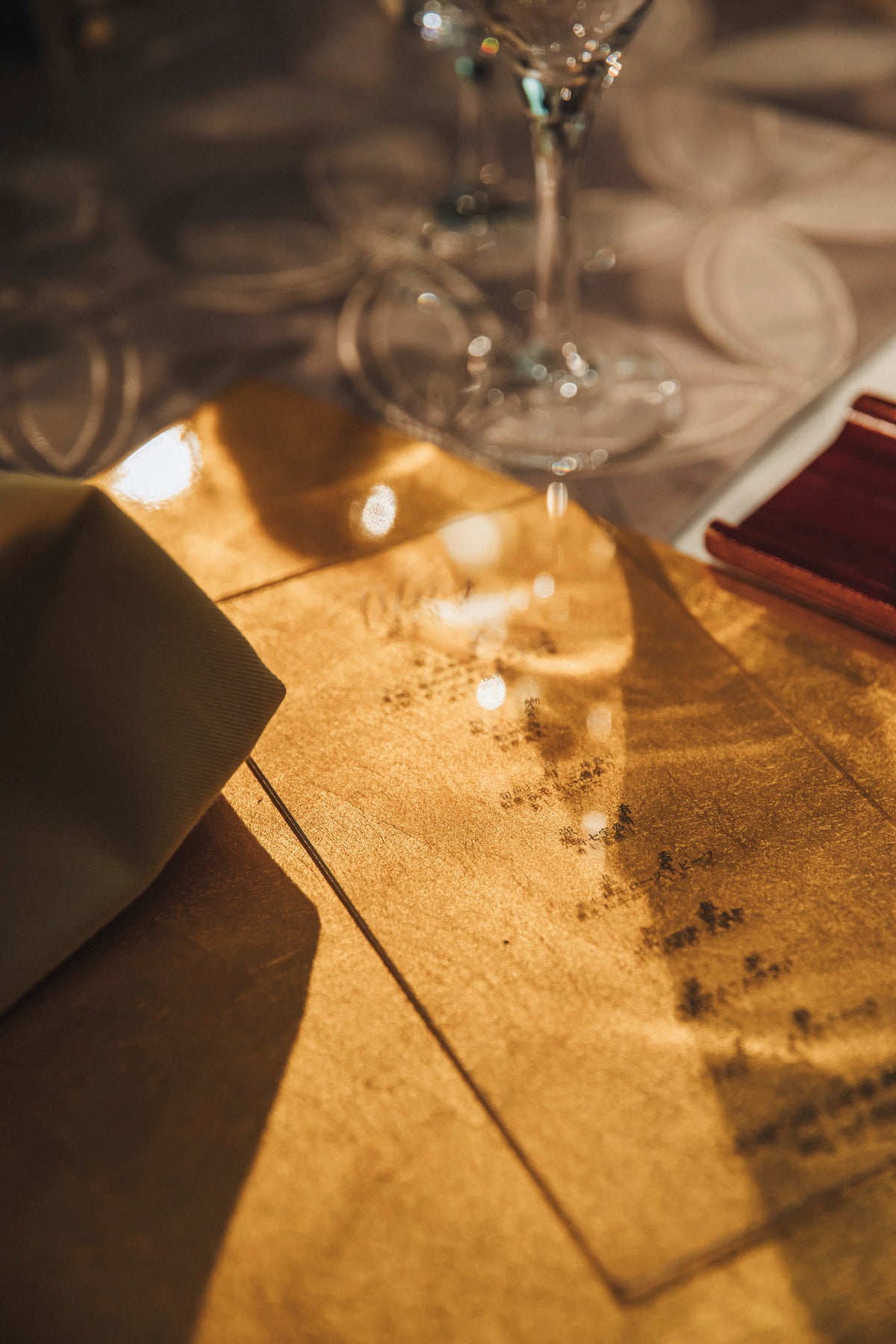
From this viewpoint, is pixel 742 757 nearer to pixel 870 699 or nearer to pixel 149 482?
pixel 870 699

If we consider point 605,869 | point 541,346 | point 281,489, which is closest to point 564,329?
point 541,346

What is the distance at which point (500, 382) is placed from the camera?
0.51 meters

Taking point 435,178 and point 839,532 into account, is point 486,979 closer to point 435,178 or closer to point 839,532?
point 839,532

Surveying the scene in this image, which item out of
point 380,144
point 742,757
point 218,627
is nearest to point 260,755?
point 218,627

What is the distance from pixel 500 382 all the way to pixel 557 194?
8 centimetres

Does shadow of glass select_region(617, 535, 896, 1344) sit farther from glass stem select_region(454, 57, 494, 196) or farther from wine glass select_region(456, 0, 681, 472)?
glass stem select_region(454, 57, 494, 196)

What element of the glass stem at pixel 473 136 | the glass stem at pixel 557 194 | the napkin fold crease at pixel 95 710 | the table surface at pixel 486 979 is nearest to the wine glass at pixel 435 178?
the glass stem at pixel 473 136

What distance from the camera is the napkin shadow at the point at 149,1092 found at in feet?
0.82

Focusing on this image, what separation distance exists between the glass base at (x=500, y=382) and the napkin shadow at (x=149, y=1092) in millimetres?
221

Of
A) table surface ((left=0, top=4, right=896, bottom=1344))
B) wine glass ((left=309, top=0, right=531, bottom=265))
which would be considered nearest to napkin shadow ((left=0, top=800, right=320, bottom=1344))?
table surface ((left=0, top=4, right=896, bottom=1344))

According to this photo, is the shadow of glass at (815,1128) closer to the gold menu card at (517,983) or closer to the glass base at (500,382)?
the gold menu card at (517,983)

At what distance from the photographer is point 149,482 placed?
0.45 meters

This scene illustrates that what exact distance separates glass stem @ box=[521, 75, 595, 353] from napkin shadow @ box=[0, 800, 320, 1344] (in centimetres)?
27

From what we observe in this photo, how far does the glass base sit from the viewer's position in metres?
0.48
